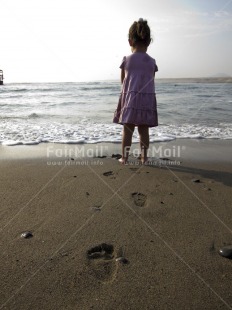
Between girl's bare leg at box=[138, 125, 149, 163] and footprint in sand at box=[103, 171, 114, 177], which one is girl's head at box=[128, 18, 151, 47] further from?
footprint in sand at box=[103, 171, 114, 177]

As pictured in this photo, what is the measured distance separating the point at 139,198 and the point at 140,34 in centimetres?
210

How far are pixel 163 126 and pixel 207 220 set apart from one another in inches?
174

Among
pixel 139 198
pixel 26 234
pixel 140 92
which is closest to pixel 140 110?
pixel 140 92

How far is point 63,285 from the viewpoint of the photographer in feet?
4.90

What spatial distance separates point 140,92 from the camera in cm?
366

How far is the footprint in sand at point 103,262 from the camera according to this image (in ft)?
5.20

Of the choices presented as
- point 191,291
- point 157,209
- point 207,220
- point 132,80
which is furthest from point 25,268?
point 132,80

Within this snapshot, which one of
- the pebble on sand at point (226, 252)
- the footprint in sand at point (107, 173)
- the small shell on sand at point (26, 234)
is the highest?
the footprint in sand at point (107, 173)

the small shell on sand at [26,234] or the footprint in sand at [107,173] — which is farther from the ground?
the footprint in sand at [107,173]

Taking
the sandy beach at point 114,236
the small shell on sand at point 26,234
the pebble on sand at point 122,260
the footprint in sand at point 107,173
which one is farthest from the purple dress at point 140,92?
the pebble on sand at point 122,260

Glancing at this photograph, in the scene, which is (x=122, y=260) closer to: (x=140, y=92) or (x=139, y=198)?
(x=139, y=198)

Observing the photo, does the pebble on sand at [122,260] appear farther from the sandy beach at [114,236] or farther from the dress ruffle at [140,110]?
the dress ruffle at [140,110]

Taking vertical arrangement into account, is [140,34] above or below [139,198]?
above

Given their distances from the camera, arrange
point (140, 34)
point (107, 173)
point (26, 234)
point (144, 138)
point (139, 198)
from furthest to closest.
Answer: point (144, 138) → point (140, 34) → point (107, 173) → point (139, 198) → point (26, 234)
